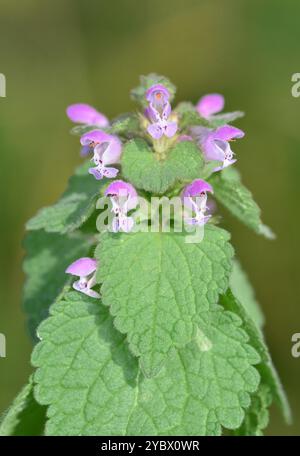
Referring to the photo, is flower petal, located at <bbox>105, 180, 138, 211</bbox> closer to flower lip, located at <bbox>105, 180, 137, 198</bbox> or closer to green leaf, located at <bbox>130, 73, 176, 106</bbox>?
flower lip, located at <bbox>105, 180, 137, 198</bbox>

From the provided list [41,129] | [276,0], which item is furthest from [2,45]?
[276,0]

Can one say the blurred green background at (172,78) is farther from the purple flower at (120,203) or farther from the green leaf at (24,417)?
the purple flower at (120,203)

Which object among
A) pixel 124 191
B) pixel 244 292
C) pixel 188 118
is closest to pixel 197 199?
pixel 124 191
